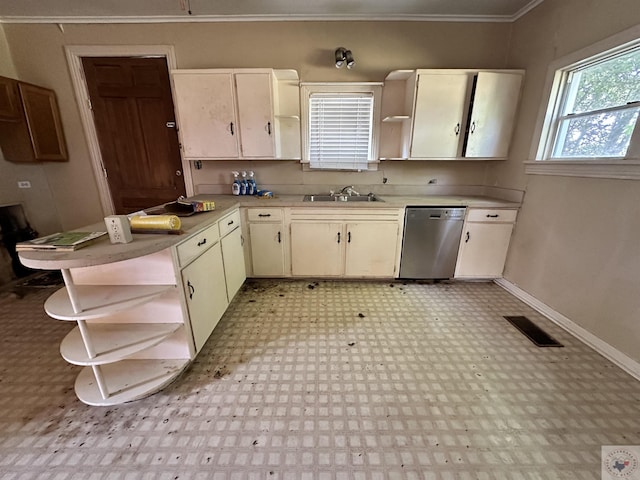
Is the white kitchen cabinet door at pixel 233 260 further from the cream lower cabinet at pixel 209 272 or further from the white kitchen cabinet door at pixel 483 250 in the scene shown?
the white kitchen cabinet door at pixel 483 250

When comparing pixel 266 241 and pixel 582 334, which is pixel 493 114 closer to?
pixel 582 334

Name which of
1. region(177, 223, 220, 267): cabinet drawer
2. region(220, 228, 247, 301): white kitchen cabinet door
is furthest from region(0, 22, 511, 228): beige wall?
region(177, 223, 220, 267): cabinet drawer

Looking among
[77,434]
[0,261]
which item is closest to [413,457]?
[77,434]

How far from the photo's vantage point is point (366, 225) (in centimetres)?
270

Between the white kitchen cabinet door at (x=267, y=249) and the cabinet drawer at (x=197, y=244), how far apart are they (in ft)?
2.31

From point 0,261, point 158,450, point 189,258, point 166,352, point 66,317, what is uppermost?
point 189,258

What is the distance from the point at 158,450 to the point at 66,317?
784 mm

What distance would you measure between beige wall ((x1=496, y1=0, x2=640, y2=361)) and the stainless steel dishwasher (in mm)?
623

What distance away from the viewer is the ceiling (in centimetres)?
245

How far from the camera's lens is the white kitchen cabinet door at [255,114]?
8.38ft

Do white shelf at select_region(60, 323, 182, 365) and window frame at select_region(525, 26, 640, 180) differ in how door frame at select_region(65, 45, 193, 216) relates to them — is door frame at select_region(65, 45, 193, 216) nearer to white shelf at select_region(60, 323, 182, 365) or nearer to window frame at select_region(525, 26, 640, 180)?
white shelf at select_region(60, 323, 182, 365)

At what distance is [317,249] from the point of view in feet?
9.12

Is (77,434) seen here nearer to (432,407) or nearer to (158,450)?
(158,450)

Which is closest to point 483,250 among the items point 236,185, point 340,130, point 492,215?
point 492,215
